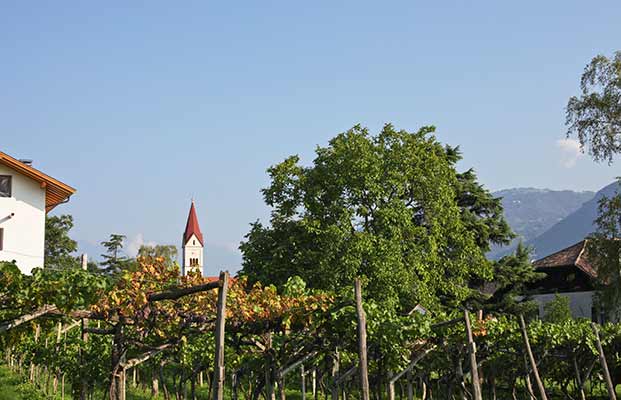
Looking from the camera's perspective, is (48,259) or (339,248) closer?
(339,248)

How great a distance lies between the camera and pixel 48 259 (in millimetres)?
58469

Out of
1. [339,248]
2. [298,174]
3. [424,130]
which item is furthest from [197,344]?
[424,130]

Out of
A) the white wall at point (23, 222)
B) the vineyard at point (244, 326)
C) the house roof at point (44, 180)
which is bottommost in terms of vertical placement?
the vineyard at point (244, 326)

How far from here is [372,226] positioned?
31.7m

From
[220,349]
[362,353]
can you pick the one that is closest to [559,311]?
[362,353]

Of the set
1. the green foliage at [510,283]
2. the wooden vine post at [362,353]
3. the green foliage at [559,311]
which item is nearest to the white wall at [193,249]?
the green foliage at [510,283]

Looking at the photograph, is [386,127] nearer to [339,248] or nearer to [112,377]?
[339,248]

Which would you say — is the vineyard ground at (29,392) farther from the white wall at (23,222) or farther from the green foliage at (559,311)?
the green foliage at (559,311)

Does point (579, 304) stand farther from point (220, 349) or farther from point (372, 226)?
point (220, 349)

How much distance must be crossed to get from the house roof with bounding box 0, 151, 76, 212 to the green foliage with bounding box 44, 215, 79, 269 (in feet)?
73.6

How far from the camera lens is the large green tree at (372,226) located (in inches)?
1182

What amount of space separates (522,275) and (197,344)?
23797 millimetres

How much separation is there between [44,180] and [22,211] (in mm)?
1654

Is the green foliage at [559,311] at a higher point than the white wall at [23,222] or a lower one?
lower
